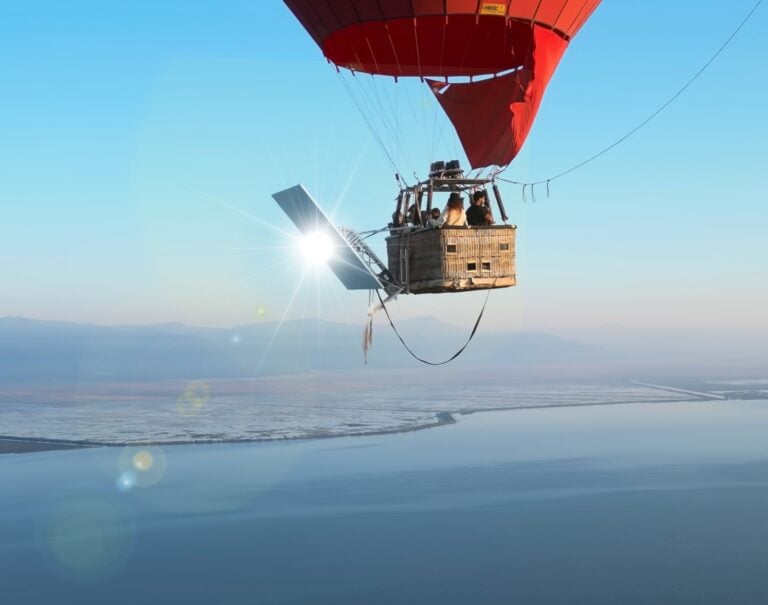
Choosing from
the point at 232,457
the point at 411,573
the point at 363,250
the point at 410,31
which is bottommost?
the point at 411,573

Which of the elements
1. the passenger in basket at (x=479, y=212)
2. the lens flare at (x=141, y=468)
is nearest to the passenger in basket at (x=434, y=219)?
the passenger in basket at (x=479, y=212)

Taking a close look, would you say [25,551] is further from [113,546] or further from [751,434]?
[751,434]

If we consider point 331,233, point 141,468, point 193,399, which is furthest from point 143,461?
point 331,233

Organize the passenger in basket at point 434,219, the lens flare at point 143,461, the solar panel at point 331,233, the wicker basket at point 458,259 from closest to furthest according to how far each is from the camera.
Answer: the solar panel at point 331,233 → the wicker basket at point 458,259 → the passenger in basket at point 434,219 → the lens flare at point 143,461

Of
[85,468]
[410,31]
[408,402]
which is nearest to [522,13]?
[410,31]

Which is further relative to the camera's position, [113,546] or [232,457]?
[232,457]

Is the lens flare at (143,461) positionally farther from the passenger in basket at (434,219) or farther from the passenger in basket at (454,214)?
the passenger in basket at (454,214)

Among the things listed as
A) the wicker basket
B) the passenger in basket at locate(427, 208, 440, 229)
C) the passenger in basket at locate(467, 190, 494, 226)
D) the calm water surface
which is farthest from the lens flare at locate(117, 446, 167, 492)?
the passenger in basket at locate(467, 190, 494, 226)

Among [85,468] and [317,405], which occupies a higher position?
[317,405]

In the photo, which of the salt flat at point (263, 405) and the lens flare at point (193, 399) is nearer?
the salt flat at point (263, 405)
